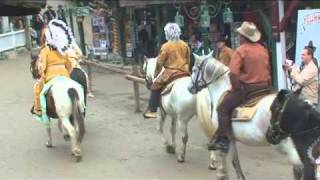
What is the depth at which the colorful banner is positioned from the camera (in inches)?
373

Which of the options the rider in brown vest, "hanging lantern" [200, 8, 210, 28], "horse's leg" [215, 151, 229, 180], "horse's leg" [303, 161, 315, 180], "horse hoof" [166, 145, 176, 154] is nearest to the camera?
"horse's leg" [303, 161, 315, 180]

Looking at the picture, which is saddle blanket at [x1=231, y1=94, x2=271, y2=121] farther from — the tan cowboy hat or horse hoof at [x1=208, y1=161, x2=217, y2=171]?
horse hoof at [x1=208, y1=161, x2=217, y2=171]

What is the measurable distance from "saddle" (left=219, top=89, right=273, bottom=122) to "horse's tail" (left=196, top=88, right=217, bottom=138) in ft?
2.24

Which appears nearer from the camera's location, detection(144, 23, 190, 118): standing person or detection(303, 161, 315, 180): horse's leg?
detection(303, 161, 315, 180): horse's leg

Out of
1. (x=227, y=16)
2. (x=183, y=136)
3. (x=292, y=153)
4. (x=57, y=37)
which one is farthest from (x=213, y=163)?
(x=227, y=16)

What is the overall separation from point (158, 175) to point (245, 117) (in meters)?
2.10

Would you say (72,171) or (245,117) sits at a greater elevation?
(245,117)

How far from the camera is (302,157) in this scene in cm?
670

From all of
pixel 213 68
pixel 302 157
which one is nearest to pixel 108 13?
pixel 213 68

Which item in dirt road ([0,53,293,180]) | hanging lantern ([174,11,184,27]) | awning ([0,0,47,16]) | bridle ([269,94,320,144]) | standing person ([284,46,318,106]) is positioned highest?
awning ([0,0,47,16])

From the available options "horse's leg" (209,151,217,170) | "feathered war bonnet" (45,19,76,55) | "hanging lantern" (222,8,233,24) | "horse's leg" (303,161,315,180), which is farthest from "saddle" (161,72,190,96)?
"hanging lantern" (222,8,233,24)

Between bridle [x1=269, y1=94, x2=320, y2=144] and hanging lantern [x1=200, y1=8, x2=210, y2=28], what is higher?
hanging lantern [x1=200, y1=8, x2=210, y2=28]

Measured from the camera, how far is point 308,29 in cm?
968

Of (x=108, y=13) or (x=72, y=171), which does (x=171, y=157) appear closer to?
(x=72, y=171)
